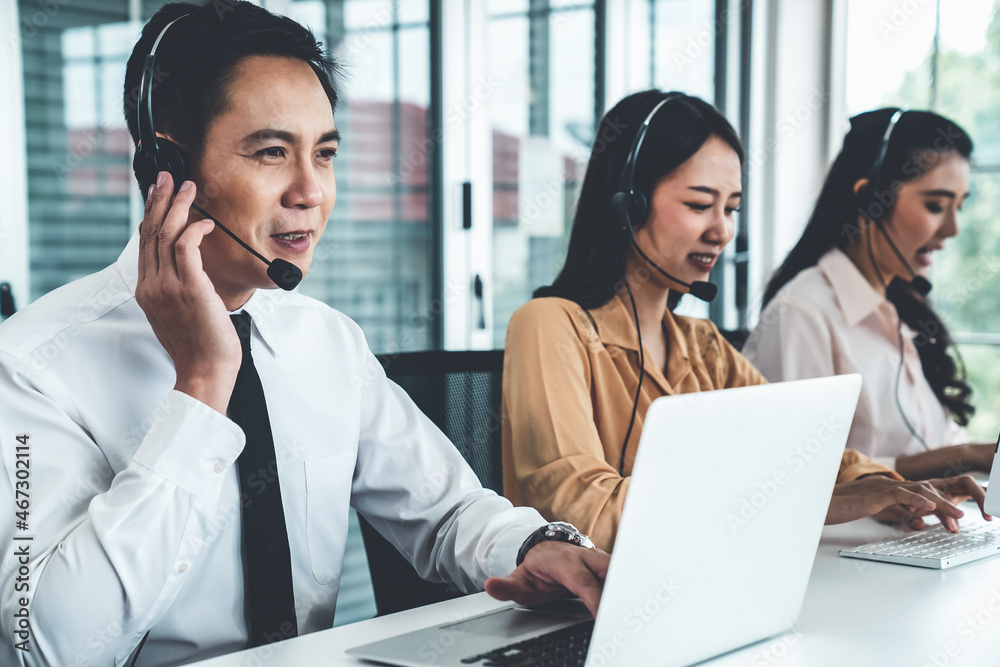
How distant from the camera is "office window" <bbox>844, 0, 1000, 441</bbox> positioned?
382 centimetres

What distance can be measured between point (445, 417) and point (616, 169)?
1.87 ft

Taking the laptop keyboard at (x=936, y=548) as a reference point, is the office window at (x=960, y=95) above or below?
above

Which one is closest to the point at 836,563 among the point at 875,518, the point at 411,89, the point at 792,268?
the point at 875,518

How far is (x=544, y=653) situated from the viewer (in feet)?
2.66

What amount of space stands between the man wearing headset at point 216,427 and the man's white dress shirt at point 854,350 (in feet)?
3.56

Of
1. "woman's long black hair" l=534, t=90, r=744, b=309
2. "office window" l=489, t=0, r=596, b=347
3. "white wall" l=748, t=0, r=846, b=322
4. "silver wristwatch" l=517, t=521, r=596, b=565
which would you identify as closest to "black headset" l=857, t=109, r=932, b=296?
"woman's long black hair" l=534, t=90, r=744, b=309

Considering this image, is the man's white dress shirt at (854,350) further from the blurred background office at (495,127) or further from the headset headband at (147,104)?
the headset headband at (147,104)

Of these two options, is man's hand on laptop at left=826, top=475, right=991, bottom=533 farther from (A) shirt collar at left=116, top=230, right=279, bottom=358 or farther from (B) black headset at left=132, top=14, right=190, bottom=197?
(B) black headset at left=132, top=14, right=190, bottom=197

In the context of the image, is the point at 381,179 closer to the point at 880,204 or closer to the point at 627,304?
the point at 627,304

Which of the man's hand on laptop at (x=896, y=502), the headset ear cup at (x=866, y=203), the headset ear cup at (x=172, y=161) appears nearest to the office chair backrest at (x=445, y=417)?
the headset ear cup at (x=172, y=161)

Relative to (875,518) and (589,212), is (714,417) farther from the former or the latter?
(589,212)

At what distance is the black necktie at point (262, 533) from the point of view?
1.04 m

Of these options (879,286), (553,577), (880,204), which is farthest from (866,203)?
(553,577)

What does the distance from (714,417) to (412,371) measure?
0.69m
